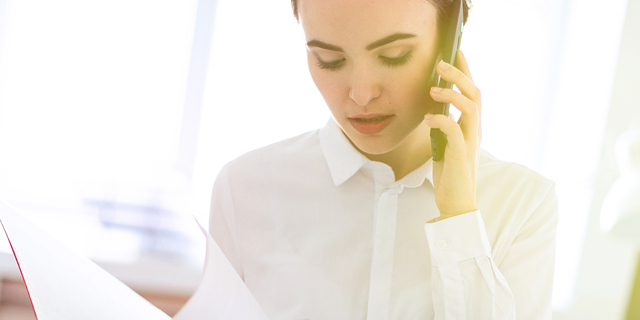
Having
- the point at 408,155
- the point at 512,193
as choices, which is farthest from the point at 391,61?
the point at 512,193

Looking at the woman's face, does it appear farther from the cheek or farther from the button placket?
the button placket

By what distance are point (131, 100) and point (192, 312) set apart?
180 cm

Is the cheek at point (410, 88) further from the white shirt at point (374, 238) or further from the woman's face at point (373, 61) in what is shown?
the white shirt at point (374, 238)

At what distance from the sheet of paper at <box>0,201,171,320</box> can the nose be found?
0.45 metres

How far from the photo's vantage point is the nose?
26.1 inches

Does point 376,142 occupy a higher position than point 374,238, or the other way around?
point 376,142

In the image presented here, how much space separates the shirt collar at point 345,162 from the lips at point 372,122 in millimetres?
107

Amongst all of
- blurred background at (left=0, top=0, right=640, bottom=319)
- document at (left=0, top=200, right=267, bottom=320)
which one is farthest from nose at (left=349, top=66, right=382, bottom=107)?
blurred background at (left=0, top=0, right=640, bottom=319)

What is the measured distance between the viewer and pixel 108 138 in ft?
6.38

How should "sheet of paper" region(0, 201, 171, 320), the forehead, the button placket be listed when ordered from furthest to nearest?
the button placket
the forehead
"sheet of paper" region(0, 201, 171, 320)

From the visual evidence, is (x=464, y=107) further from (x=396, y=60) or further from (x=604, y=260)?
(x=604, y=260)

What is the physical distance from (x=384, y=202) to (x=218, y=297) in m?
0.48

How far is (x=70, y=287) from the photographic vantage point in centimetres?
28

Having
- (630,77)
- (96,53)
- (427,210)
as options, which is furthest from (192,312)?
(630,77)
